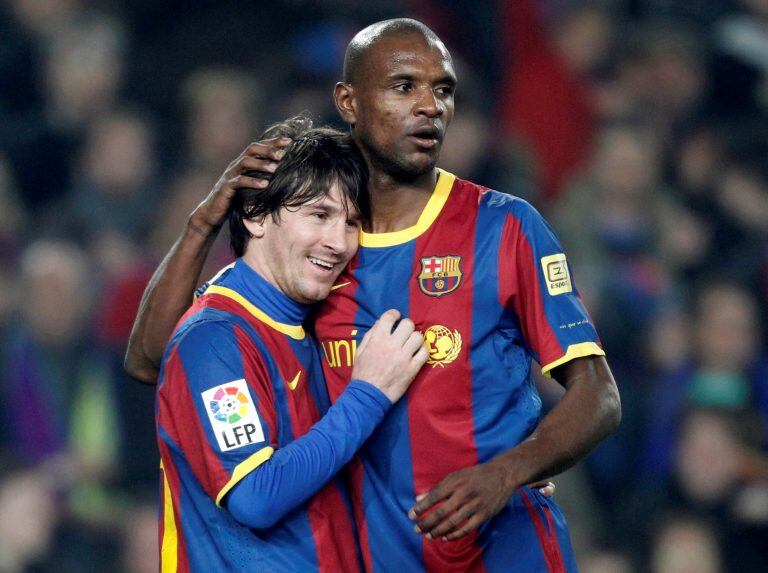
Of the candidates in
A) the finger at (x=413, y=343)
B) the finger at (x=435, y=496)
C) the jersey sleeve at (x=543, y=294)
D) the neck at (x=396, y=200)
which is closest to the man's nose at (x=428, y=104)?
the neck at (x=396, y=200)

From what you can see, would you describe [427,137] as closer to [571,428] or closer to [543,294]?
[543,294]

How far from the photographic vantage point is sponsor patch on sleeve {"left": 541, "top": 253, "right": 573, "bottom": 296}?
2.67 m

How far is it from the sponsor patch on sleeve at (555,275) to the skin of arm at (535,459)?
170mm

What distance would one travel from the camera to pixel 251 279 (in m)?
2.79

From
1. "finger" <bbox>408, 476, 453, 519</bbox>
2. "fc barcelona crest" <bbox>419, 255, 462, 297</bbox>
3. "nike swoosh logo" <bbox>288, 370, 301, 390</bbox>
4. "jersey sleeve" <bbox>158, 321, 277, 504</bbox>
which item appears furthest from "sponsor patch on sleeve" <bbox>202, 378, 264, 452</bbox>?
"fc barcelona crest" <bbox>419, 255, 462, 297</bbox>

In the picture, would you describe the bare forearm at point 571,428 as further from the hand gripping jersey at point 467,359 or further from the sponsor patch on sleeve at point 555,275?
the sponsor patch on sleeve at point 555,275

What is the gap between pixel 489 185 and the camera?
595 centimetres

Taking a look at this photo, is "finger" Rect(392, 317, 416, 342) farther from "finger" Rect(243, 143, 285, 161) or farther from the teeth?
"finger" Rect(243, 143, 285, 161)

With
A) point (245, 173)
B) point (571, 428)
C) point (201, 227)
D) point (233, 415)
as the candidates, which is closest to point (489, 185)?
point (201, 227)

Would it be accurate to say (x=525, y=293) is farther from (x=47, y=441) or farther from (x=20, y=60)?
(x=20, y=60)

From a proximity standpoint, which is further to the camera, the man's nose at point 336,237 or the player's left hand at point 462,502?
the man's nose at point 336,237

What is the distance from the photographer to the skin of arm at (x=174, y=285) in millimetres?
3000

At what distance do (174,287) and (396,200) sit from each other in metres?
0.67

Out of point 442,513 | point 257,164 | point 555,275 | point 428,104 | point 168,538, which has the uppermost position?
point 428,104
